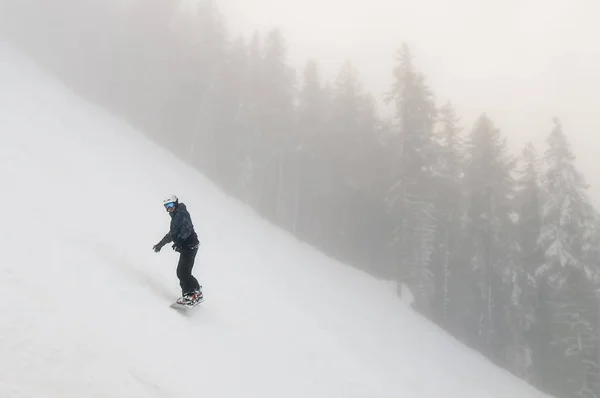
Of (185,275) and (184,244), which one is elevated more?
(184,244)

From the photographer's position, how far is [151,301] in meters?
7.63

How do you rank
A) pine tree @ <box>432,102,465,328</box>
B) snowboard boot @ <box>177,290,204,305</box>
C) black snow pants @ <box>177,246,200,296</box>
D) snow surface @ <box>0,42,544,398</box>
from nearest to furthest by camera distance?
1. snow surface @ <box>0,42,544,398</box>
2. snowboard boot @ <box>177,290,204,305</box>
3. black snow pants @ <box>177,246,200,296</box>
4. pine tree @ <box>432,102,465,328</box>

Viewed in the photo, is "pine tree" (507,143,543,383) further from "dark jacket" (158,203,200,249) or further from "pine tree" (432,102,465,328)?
"dark jacket" (158,203,200,249)

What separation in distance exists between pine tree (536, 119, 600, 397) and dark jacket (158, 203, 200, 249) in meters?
27.4

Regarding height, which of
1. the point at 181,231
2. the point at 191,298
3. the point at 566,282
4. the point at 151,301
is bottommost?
the point at 151,301

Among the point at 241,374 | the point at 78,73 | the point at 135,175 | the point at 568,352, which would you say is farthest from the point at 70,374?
the point at 78,73

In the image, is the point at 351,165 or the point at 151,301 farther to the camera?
the point at 351,165

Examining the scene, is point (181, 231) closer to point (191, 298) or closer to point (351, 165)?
point (191, 298)

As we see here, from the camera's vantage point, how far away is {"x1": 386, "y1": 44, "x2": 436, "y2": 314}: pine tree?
107ft

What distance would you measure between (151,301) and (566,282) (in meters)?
28.9

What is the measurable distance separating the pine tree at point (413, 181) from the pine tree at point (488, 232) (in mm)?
3247

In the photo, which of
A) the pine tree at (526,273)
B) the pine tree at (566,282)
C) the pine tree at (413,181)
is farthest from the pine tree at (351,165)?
the pine tree at (566,282)

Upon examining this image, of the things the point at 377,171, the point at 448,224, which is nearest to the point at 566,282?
the point at 448,224

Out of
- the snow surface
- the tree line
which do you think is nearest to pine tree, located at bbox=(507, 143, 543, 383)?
the tree line
